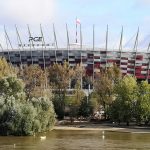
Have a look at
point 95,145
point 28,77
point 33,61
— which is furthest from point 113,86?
point 33,61

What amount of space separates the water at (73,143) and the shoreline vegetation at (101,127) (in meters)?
14.4

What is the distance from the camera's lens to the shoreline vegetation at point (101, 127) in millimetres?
92625

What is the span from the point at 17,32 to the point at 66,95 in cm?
5478

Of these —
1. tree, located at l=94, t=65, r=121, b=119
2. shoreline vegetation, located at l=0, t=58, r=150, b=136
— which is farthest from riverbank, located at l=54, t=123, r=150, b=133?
tree, located at l=94, t=65, r=121, b=119

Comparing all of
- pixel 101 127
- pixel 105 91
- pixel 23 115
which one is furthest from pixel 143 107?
pixel 23 115

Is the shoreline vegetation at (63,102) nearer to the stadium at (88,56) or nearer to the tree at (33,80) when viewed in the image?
the tree at (33,80)

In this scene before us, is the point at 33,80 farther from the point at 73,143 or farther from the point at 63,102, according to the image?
the point at 73,143

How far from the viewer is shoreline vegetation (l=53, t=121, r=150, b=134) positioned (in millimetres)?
92625

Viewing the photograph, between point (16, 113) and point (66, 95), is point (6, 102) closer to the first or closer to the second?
point (16, 113)

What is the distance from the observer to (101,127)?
3851 inches

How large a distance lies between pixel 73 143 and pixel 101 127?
31.7 m

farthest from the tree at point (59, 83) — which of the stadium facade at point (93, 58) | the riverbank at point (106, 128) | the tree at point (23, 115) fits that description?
the stadium facade at point (93, 58)

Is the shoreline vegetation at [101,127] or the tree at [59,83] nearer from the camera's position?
the shoreline vegetation at [101,127]

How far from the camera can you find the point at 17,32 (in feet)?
550
